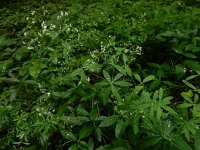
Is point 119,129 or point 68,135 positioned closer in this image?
point 119,129

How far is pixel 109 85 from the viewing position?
7.70 ft

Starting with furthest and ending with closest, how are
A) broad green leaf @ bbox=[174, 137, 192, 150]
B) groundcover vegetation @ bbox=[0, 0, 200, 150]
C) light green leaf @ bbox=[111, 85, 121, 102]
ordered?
light green leaf @ bbox=[111, 85, 121, 102], groundcover vegetation @ bbox=[0, 0, 200, 150], broad green leaf @ bbox=[174, 137, 192, 150]

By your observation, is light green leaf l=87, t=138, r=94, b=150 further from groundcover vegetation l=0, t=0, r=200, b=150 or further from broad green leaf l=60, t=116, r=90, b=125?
broad green leaf l=60, t=116, r=90, b=125

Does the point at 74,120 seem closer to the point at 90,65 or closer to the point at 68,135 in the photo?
the point at 68,135

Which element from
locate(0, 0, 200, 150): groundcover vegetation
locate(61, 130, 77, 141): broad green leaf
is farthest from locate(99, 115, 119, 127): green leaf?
locate(61, 130, 77, 141): broad green leaf

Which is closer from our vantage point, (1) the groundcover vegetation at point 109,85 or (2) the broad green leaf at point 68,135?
(1) the groundcover vegetation at point 109,85

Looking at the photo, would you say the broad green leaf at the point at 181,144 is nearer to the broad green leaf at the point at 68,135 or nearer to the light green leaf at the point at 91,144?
the light green leaf at the point at 91,144

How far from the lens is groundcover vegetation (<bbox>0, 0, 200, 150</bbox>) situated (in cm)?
207

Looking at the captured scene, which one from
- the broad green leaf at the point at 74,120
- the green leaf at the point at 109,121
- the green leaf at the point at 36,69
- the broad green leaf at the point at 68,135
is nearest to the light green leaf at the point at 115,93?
the green leaf at the point at 109,121

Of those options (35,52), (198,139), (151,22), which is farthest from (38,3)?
(198,139)

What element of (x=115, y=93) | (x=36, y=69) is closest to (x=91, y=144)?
(x=115, y=93)

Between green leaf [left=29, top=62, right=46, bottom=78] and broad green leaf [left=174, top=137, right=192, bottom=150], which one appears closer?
broad green leaf [left=174, top=137, right=192, bottom=150]

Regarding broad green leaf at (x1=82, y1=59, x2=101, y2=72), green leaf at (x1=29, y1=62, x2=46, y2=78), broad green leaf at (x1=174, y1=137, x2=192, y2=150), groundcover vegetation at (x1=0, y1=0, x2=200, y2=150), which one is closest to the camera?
broad green leaf at (x1=174, y1=137, x2=192, y2=150)

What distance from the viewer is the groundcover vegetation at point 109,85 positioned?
207 cm
